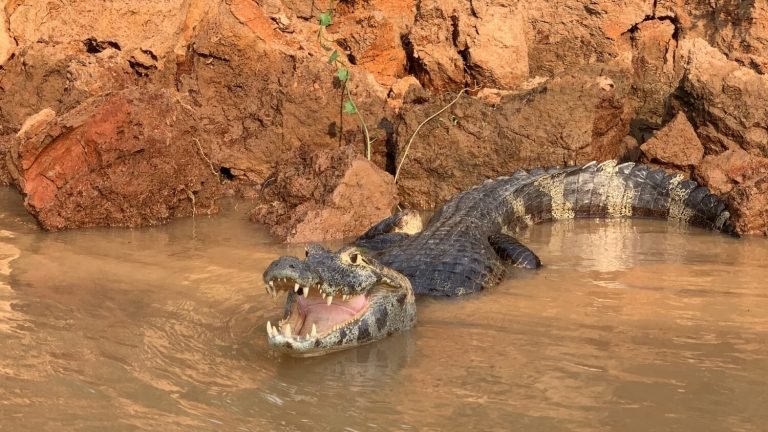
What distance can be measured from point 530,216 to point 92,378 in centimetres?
435

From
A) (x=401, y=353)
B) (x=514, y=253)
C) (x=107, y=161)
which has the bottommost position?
(x=401, y=353)

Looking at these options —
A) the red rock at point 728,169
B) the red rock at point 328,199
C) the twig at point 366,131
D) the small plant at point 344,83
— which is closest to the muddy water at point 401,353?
the red rock at point 328,199

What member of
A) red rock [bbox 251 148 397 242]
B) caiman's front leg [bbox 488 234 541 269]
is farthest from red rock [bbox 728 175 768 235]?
red rock [bbox 251 148 397 242]

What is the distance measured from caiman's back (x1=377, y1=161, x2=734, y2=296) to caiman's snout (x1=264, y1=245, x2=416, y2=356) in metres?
1.22

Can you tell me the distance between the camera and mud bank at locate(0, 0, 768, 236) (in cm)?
662

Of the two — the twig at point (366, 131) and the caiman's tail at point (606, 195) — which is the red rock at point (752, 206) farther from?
the twig at point (366, 131)

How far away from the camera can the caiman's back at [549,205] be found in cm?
571

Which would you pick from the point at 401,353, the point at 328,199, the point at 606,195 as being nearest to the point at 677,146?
the point at 606,195

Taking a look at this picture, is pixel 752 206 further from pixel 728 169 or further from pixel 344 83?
pixel 344 83

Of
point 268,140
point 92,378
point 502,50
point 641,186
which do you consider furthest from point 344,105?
point 92,378

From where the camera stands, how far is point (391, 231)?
6312 millimetres

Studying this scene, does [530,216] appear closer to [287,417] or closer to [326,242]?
[326,242]

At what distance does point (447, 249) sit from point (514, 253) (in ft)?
1.80

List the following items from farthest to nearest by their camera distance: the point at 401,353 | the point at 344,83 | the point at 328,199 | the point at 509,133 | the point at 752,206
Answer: the point at 344,83
the point at 509,133
the point at 328,199
the point at 752,206
the point at 401,353
